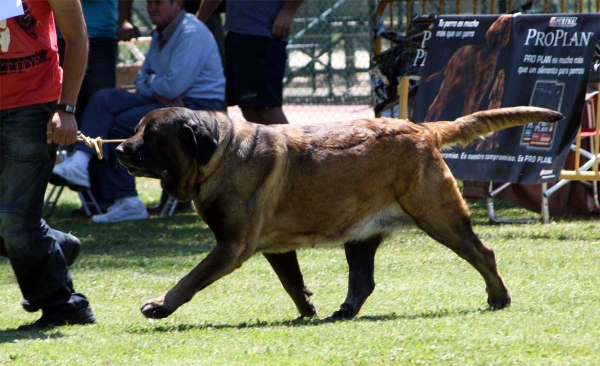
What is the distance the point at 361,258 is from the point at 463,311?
25.7 inches

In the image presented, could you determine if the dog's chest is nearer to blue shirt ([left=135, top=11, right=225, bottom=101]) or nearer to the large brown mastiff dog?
the large brown mastiff dog

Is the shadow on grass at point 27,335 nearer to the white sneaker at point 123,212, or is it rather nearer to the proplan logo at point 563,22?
the white sneaker at point 123,212

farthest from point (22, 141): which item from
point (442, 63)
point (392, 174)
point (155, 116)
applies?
point (442, 63)

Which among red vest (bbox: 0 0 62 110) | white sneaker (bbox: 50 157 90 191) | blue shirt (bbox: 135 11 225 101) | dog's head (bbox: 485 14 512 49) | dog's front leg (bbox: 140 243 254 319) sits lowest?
white sneaker (bbox: 50 157 90 191)

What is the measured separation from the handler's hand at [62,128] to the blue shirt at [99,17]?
4812mm

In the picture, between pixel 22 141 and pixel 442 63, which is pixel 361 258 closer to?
pixel 22 141

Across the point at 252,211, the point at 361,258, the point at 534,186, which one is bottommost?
the point at 534,186

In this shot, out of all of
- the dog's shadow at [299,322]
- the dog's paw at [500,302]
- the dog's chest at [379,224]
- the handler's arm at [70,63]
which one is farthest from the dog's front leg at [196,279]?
the dog's paw at [500,302]

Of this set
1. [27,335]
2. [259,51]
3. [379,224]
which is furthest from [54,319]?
[259,51]

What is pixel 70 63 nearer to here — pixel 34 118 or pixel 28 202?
pixel 34 118

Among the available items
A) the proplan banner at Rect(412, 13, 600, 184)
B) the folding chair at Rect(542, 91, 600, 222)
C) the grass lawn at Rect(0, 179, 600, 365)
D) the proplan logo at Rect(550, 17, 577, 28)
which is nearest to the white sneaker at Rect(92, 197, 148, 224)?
the grass lawn at Rect(0, 179, 600, 365)

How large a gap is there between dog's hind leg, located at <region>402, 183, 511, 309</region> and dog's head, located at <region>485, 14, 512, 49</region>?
3.04 m

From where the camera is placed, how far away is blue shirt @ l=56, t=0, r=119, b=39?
9336 millimetres

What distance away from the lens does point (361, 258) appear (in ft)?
18.0
